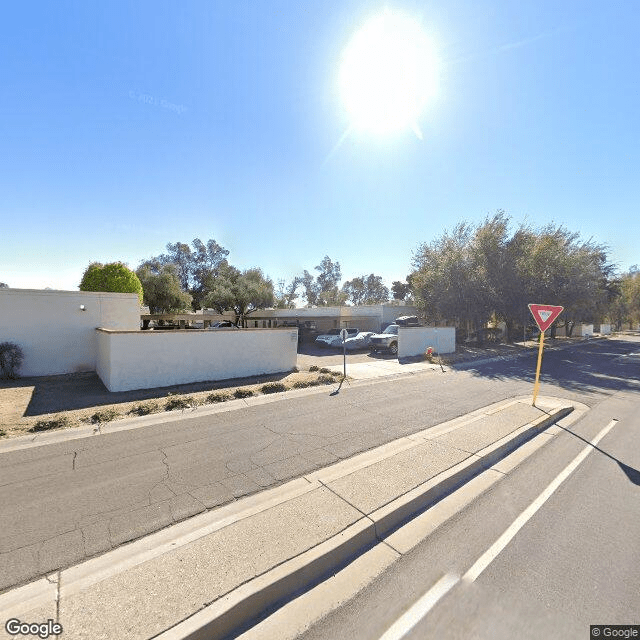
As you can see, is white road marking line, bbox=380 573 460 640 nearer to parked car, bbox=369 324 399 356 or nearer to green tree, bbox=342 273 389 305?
parked car, bbox=369 324 399 356

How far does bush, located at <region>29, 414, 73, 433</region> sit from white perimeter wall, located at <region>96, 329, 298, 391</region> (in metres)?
2.55

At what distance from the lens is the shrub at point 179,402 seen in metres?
7.68

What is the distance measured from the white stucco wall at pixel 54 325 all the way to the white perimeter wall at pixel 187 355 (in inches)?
35.1

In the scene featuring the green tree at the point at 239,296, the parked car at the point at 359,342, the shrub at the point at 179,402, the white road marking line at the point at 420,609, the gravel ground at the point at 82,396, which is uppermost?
the green tree at the point at 239,296

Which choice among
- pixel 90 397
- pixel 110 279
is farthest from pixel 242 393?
pixel 110 279

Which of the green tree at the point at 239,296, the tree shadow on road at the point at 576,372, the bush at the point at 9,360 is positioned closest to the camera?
the bush at the point at 9,360

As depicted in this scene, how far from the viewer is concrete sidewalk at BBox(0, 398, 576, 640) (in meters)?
2.24

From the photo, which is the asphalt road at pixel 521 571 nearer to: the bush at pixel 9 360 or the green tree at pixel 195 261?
the bush at pixel 9 360

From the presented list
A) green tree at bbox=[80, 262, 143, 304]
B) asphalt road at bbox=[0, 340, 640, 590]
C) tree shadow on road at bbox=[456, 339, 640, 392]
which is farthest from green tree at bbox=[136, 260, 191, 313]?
tree shadow on road at bbox=[456, 339, 640, 392]

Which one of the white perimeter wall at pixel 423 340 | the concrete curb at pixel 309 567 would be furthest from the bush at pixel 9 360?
the white perimeter wall at pixel 423 340

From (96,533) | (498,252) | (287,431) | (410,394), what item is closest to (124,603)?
(96,533)

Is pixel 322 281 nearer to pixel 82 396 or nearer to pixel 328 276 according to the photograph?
pixel 328 276

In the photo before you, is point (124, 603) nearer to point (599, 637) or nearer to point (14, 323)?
point (599, 637)

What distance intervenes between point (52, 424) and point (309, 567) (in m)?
6.45
